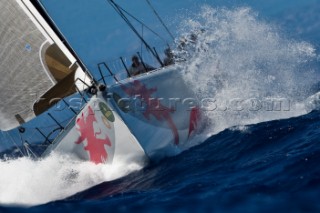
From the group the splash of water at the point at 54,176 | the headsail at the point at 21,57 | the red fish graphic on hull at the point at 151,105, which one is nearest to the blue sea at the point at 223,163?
the splash of water at the point at 54,176

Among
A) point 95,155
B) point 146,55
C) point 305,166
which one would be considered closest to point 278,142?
point 305,166

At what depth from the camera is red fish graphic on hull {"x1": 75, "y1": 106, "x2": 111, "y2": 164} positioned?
5.74 metres

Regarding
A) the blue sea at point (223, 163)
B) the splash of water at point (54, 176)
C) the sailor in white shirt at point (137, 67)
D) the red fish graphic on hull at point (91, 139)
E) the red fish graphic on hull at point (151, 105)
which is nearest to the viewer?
the blue sea at point (223, 163)

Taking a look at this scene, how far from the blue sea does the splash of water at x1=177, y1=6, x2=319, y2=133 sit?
2cm

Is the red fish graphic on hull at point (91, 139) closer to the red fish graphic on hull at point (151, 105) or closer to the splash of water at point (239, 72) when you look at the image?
the red fish graphic on hull at point (151, 105)

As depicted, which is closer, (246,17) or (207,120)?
(207,120)

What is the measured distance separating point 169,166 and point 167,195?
3.78 feet

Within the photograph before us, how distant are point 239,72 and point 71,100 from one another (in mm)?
2815

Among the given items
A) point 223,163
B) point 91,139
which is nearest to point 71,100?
point 91,139

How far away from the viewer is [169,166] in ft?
18.8

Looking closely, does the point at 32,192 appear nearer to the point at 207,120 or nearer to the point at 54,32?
the point at 54,32

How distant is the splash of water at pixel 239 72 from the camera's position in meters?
7.06

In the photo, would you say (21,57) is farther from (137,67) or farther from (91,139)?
(137,67)

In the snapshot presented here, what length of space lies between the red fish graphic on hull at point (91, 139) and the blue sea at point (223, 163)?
12 centimetres
